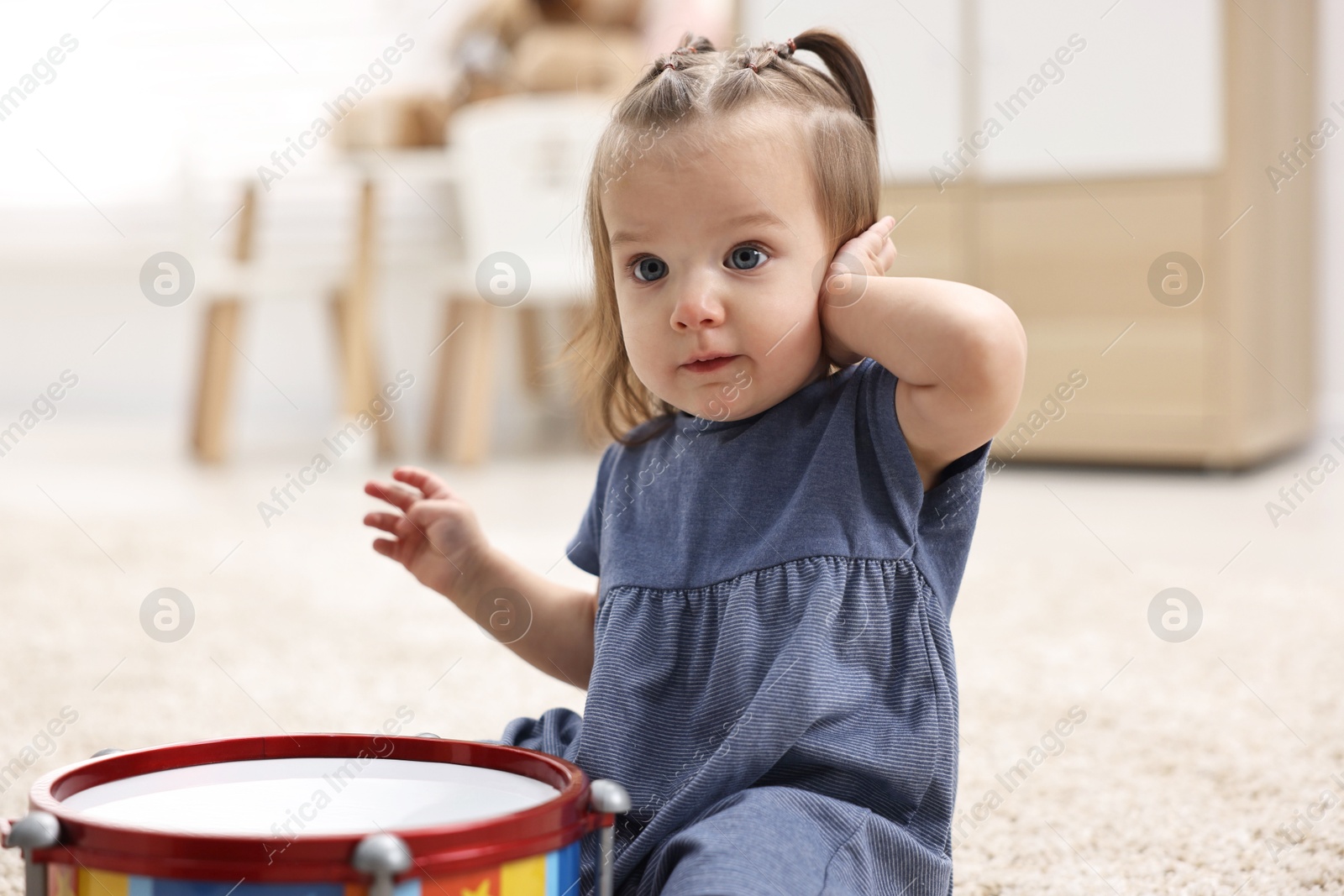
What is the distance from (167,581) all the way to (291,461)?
4.00 feet

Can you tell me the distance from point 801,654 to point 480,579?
21cm

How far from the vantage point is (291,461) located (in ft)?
8.89

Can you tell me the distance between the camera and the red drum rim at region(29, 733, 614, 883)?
0.40m

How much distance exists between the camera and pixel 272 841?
15.5 inches

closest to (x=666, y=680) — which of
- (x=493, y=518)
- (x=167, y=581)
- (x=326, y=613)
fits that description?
(x=326, y=613)

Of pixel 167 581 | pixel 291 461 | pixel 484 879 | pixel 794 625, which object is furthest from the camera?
pixel 291 461

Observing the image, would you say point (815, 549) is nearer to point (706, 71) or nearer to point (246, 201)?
point (706, 71)

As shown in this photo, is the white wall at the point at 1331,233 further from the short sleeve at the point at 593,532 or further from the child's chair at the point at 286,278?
the short sleeve at the point at 593,532
